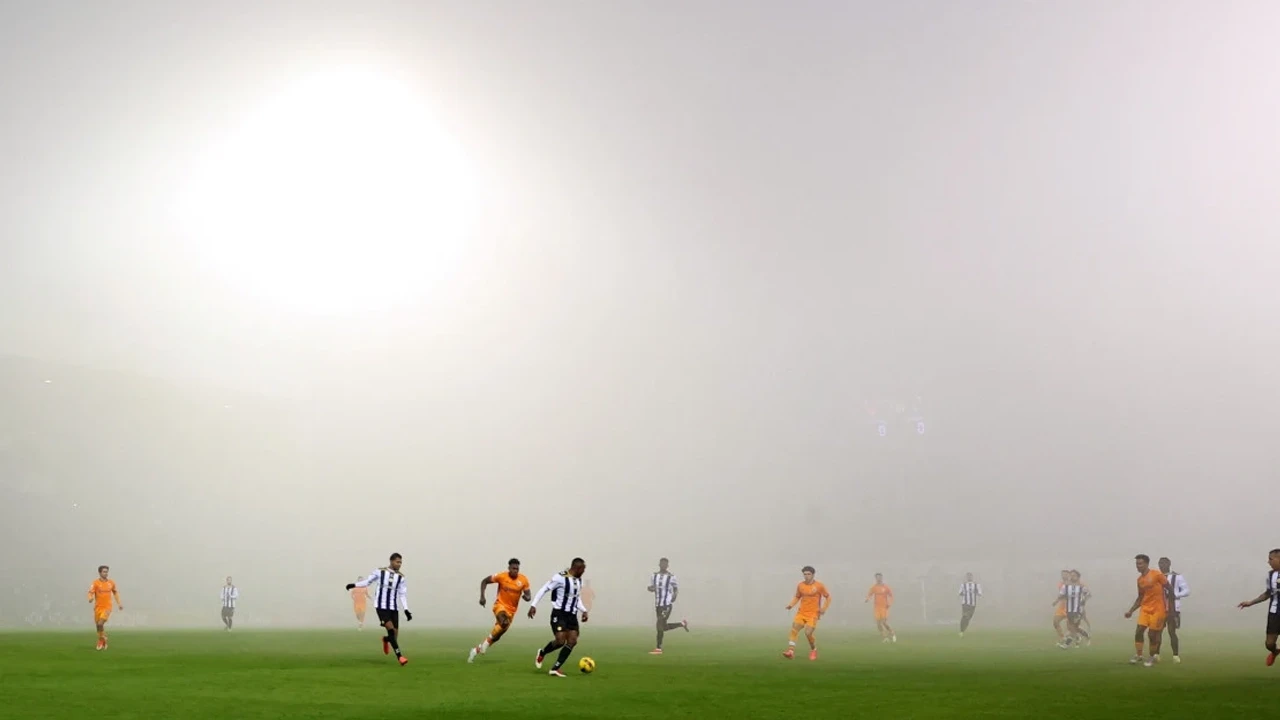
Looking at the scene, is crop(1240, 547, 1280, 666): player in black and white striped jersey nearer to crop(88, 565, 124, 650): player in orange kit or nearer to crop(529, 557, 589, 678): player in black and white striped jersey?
crop(529, 557, 589, 678): player in black and white striped jersey

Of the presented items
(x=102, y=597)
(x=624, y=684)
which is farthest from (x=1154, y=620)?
(x=102, y=597)

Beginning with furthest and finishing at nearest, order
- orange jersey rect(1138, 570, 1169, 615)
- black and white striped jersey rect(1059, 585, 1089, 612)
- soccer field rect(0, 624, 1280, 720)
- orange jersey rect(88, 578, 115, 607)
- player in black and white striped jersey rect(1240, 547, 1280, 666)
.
Result: black and white striped jersey rect(1059, 585, 1089, 612), orange jersey rect(88, 578, 115, 607), orange jersey rect(1138, 570, 1169, 615), player in black and white striped jersey rect(1240, 547, 1280, 666), soccer field rect(0, 624, 1280, 720)

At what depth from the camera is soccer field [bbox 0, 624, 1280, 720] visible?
19.1 m

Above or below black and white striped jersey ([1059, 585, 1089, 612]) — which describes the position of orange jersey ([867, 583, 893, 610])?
below

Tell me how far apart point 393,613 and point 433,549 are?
97507 millimetres

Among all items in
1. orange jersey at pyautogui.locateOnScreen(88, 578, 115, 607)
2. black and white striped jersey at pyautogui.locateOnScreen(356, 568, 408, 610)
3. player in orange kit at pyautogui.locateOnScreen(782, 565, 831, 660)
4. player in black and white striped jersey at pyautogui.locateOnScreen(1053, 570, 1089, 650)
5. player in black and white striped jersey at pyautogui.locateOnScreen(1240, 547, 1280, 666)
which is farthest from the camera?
player in black and white striped jersey at pyautogui.locateOnScreen(1053, 570, 1089, 650)

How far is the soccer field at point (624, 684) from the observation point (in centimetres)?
1911

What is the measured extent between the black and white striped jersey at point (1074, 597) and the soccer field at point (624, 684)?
5.27m

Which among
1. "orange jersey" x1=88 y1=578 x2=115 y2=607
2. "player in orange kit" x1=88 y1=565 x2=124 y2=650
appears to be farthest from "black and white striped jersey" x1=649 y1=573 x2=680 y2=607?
"orange jersey" x1=88 y1=578 x2=115 y2=607

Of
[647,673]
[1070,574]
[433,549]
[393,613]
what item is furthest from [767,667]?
[433,549]

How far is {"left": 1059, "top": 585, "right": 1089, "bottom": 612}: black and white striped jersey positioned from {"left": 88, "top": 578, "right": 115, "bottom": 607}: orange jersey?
32.2 meters

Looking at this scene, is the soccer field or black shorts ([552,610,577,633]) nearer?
the soccer field

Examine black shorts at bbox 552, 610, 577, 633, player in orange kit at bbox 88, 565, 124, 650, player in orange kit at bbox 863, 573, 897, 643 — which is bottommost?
player in orange kit at bbox 863, 573, 897, 643

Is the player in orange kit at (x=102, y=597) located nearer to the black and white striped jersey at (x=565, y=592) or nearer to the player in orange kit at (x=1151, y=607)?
the black and white striped jersey at (x=565, y=592)
